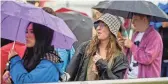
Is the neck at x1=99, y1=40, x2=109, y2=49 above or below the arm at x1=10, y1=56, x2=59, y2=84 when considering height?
above

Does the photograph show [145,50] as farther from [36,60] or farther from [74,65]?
[36,60]

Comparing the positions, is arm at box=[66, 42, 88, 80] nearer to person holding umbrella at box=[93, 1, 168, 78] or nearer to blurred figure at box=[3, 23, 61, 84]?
blurred figure at box=[3, 23, 61, 84]

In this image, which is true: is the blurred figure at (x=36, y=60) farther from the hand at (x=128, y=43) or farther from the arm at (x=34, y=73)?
the hand at (x=128, y=43)

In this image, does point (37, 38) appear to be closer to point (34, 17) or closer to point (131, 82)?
point (34, 17)

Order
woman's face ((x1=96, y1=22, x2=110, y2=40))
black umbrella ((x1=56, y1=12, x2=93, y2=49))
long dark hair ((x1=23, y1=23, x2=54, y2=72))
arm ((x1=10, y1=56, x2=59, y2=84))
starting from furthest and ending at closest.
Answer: black umbrella ((x1=56, y1=12, x2=93, y2=49)) → woman's face ((x1=96, y1=22, x2=110, y2=40)) → long dark hair ((x1=23, y1=23, x2=54, y2=72)) → arm ((x1=10, y1=56, x2=59, y2=84))

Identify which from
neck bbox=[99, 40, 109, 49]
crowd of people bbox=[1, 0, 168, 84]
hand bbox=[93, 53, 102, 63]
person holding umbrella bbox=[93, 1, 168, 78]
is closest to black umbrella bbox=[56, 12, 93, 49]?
person holding umbrella bbox=[93, 1, 168, 78]

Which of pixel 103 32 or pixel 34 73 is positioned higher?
pixel 103 32

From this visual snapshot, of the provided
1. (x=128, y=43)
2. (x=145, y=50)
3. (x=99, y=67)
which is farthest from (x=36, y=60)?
(x=145, y=50)

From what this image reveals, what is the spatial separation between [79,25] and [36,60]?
2559 mm

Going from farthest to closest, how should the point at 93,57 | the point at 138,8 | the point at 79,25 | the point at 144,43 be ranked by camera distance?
the point at 79,25
the point at 138,8
the point at 144,43
the point at 93,57

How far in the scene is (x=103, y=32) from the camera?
419 centimetres

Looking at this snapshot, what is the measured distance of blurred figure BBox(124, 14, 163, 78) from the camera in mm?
4875

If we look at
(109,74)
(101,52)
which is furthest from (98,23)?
(109,74)

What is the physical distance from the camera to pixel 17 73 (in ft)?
11.6
